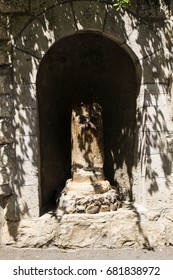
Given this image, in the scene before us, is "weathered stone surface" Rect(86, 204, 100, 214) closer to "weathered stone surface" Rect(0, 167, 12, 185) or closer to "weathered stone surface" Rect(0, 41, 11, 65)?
"weathered stone surface" Rect(0, 167, 12, 185)

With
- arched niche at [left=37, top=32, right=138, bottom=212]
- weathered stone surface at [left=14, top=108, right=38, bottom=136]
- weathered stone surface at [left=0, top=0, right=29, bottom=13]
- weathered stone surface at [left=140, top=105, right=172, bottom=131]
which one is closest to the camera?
weathered stone surface at [left=0, top=0, right=29, bottom=13]

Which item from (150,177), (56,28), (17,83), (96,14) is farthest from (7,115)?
(150,177)

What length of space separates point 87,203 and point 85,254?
1.91 feet

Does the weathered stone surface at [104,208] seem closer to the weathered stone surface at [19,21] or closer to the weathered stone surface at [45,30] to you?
the weathered stone surface at [45,30]

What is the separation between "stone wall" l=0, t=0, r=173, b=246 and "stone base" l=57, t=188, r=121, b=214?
0.25 meters

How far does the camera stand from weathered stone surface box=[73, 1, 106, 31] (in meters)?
4.13

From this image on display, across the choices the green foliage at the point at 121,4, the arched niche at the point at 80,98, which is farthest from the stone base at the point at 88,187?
the green foliage at the point at 121,4

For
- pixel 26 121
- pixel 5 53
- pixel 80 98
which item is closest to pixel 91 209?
pixel 26 121

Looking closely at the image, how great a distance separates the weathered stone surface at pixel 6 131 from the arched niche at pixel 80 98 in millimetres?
762

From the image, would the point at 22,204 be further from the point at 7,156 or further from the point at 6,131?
the point at 6,131

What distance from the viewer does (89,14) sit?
414cm

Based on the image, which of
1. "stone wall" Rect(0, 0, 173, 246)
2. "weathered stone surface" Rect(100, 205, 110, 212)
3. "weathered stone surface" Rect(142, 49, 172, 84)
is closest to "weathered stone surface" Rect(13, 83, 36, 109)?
"stone wall" Rect(0, 0, 173, 246)

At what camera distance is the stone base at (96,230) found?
4.27 m
